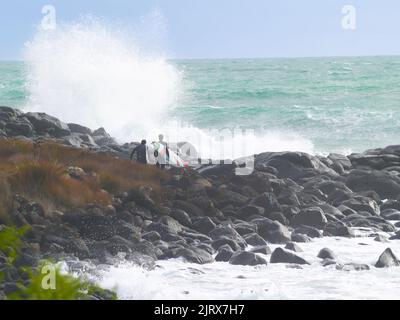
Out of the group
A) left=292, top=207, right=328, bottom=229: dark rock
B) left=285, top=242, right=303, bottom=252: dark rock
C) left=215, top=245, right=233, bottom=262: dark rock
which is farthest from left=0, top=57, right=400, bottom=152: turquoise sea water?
left=215, top=245, right=233, bottom=262: dark rock

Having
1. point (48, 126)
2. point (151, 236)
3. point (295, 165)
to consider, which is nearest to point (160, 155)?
point (295, 165)

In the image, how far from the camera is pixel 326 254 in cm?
1012

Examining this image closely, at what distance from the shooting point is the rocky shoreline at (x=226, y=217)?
32.0 ft

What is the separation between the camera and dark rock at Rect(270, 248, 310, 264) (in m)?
9.78

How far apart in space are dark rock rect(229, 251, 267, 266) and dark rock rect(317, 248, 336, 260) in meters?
0.86

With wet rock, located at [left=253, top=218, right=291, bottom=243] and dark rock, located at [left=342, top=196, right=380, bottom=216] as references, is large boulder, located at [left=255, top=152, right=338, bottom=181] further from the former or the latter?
wet rock, located at [left=253, top=218, right=291, bottom=243]

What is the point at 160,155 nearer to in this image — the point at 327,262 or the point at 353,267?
the point at 327,262

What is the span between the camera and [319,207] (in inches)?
511

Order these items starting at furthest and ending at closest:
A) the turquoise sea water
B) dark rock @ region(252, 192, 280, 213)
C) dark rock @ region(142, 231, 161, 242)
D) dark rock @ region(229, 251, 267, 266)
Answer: the turquoise sea water, dark rock @ region(252, 192, 280, 213), dark rock @ region(142, 231, 161, 242), dark rock @ region(229, 251, 267, 266)

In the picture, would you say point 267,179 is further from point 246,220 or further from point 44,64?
point 44,64

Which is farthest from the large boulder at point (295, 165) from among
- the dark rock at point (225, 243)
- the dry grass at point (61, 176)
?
the dark rock at point (225, 243)

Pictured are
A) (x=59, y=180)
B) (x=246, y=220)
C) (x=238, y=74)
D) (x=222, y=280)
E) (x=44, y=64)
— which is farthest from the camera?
(x=238, y=74)

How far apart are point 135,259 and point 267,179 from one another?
5552 millimetres
